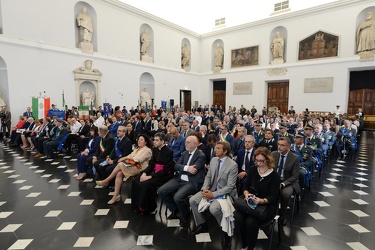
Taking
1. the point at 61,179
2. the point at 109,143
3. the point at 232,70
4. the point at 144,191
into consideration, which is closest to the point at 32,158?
the point at 61,179

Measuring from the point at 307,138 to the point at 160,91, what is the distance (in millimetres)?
14268

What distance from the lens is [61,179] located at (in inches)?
202

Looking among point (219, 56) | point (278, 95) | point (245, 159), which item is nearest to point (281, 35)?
point (278, 95)

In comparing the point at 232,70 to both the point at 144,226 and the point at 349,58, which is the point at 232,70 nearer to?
the point at 349,58

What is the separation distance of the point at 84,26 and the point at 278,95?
15395 mm

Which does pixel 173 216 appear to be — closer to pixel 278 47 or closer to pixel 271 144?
pixel 271 144

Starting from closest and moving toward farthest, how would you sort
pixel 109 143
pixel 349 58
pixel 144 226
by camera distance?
pixel 144 226, pixel 109 143, pixel 349 58

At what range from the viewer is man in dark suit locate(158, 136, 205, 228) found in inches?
125

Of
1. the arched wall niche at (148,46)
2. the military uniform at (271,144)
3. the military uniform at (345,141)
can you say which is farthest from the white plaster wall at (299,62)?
the military uniform at (271,144)

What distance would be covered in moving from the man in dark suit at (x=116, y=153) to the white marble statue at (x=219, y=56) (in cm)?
1779

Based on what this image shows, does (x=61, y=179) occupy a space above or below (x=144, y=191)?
below

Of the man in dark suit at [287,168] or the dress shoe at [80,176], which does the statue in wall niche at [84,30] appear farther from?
the man in dark suit at [287,168]

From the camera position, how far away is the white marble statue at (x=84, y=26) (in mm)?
13023

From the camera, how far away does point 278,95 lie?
1780 cm
